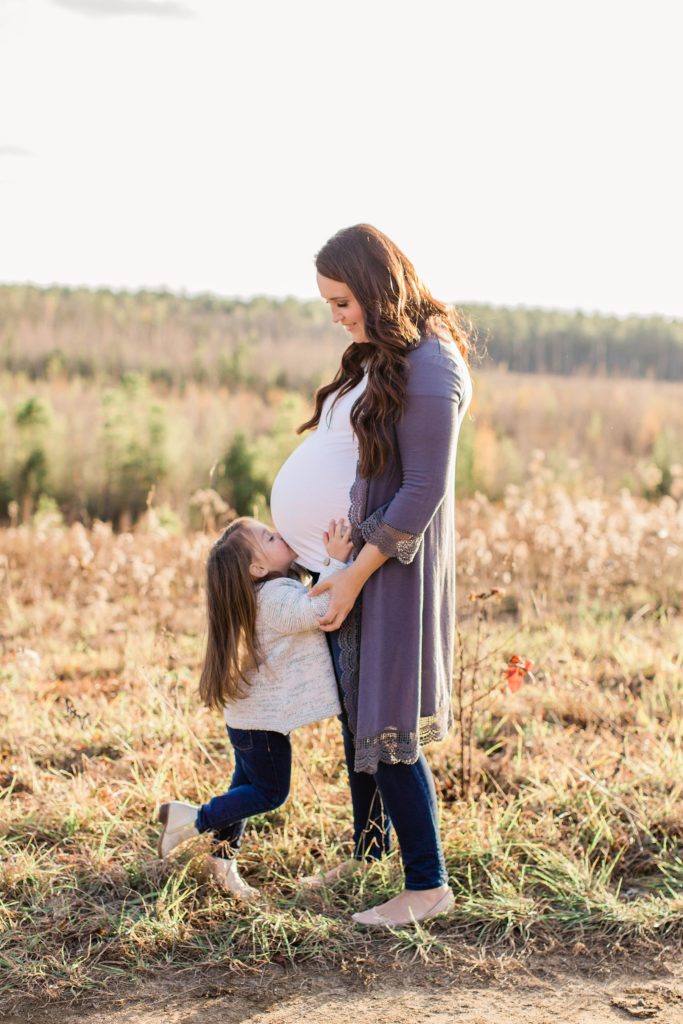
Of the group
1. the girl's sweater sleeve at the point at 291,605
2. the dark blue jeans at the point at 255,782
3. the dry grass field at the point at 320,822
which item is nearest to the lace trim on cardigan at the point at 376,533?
the girl's sweater sleeve at the point at 291,605

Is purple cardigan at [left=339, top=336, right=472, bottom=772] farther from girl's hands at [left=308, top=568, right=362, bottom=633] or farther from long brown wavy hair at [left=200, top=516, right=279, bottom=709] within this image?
long brown wavy hair at [left=200, top=516, right=279, bottom=709]

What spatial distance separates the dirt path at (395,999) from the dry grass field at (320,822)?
0.09 feet

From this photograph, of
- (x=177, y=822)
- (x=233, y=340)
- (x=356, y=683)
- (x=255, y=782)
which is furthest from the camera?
(x=233, y=340)

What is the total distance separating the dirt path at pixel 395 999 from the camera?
298 cm

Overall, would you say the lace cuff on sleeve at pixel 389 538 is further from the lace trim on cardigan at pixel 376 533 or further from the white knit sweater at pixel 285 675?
the white knit sweater at pixel 285 675

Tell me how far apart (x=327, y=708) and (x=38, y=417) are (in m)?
8.97

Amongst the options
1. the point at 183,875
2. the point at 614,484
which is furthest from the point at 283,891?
the point at 614,484

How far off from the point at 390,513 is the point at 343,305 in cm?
61

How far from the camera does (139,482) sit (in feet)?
37.3

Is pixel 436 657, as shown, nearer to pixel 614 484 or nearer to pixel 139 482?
pixel 139 482

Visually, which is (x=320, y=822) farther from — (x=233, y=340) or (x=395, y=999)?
(x=233, y=340)

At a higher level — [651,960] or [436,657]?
[436,657]

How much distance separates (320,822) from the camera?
398 cm

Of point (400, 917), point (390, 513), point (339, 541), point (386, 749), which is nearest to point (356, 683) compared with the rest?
point (386, 749)
